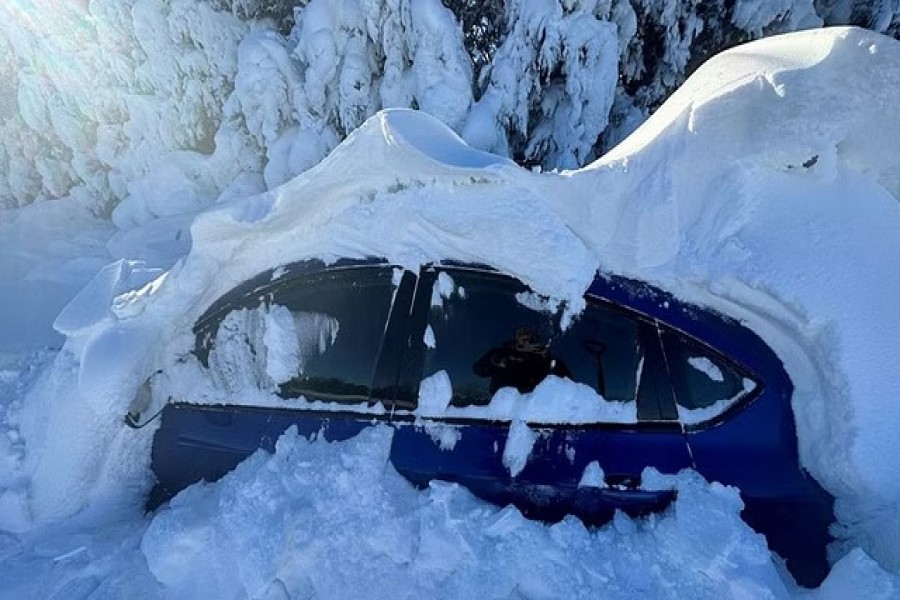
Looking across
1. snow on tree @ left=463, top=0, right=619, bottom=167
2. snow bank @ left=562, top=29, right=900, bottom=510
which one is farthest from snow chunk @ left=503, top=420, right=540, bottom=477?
snow on tree @ left=463, top=0, right=619, bottom=167

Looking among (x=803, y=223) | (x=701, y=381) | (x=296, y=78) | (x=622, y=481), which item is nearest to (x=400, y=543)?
(x=622, y=481)

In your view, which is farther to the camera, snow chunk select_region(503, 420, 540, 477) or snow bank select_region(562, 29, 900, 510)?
snow chunk select_region(503, 420, 540, 477)

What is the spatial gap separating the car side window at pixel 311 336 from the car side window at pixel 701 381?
3.42ft

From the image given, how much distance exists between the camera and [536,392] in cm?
202

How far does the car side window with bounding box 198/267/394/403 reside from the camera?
2.22m

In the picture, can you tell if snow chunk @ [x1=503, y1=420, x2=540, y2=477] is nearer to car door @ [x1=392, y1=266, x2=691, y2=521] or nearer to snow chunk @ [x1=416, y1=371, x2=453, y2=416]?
car door @ [x1=392, y1=266, x2=691, y2=521]

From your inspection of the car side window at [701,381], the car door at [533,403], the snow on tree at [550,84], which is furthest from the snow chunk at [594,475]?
the snow on tree at [550,84]

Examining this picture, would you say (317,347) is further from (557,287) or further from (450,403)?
(557,287)

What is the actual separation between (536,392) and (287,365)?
1.00 metres

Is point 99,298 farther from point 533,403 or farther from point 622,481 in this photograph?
point 622,481

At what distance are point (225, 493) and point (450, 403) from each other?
3.09 ft

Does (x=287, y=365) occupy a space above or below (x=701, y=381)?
below

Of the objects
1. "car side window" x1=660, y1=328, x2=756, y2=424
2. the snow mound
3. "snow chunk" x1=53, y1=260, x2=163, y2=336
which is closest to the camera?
the snow mound

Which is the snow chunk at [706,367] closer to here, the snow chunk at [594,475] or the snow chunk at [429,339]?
the snow chunk at [594,475]
